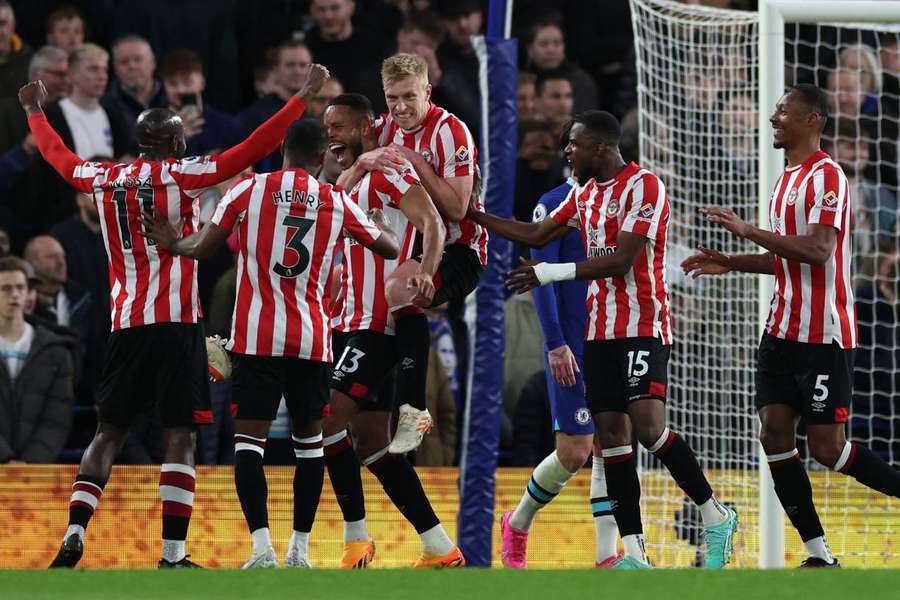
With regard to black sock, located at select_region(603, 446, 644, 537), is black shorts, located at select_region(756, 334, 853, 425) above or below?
above

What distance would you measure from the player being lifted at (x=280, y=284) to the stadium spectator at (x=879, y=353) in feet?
14.8

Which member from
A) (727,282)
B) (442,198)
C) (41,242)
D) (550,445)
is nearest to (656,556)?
(550,445)

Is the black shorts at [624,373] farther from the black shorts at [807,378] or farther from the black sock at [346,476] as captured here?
the black sock at [346,476]

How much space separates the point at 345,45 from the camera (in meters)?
12.2

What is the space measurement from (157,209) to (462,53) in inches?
233

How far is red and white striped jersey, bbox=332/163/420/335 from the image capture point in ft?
→ 23.8

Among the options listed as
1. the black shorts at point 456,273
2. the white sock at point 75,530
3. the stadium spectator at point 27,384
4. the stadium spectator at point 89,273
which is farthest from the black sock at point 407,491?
the stadium spectator at point 89,273

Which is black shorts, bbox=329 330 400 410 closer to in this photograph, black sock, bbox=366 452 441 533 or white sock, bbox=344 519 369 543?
black sock, bbox=366 452 441 533

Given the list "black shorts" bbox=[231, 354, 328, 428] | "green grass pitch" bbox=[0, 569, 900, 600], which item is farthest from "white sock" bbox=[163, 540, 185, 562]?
"green grass pitch" bbox=[0, 569, 900, 600]

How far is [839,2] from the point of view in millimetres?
8500

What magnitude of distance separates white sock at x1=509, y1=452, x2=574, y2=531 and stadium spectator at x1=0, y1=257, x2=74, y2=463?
10.4 feet

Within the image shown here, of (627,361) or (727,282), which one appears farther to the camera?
(727,282)

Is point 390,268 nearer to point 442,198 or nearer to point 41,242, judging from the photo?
point 442,198

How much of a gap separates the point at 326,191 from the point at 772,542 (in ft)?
10.2
